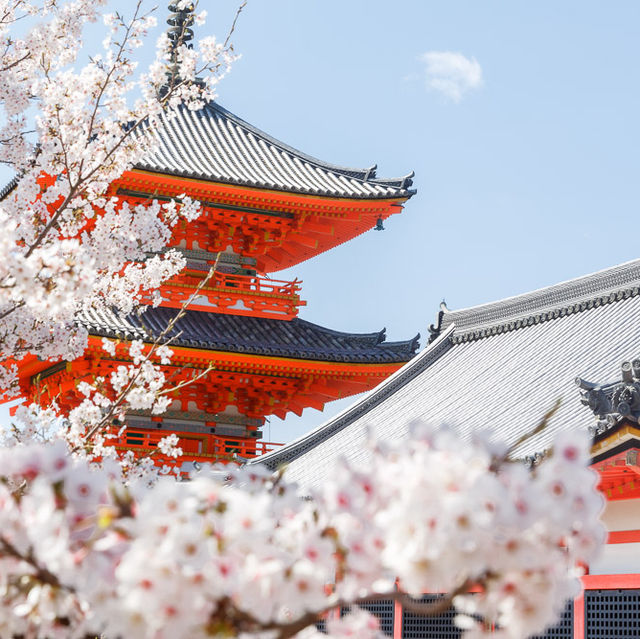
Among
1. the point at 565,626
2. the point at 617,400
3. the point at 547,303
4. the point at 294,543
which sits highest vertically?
the point at 547,303

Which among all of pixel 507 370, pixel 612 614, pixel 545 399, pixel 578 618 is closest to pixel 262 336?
pixel 507 370

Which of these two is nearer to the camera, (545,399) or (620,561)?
(620,561)

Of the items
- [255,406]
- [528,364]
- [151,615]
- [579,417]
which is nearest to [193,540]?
[151,615]

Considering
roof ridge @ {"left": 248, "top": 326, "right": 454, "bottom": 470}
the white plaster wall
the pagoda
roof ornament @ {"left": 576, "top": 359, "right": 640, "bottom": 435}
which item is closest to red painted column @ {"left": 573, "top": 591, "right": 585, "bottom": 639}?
the white plaster wall

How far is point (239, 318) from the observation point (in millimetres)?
18688

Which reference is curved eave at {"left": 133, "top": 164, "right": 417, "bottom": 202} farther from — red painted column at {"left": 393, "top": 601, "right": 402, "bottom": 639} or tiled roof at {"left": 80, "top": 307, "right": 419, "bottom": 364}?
red painted column at {"left": 393, "top": 601, "right": 402, "bottom": 639}

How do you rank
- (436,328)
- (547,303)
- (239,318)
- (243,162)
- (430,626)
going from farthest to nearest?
(243,162)
(239,318)
(436,328)
(547,303)
(430,626)

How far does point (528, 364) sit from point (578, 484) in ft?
36.8

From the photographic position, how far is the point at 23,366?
61.5ft

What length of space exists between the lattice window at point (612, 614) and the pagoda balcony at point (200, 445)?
924cm

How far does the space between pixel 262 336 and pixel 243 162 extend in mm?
3744

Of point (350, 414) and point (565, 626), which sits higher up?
point (350, 414)

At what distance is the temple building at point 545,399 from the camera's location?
27.0 feet

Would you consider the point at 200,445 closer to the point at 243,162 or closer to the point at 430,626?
the point at 243,162
